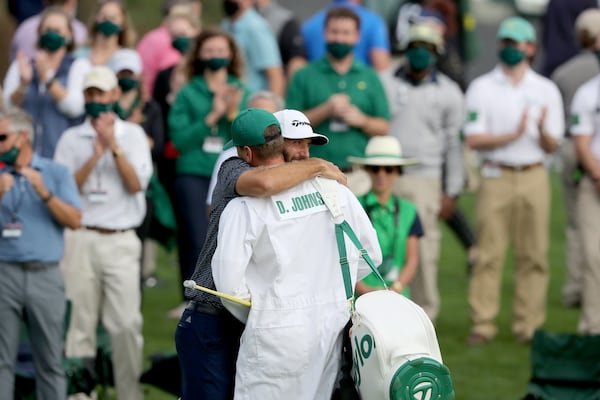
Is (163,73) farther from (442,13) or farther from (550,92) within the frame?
(442,13)

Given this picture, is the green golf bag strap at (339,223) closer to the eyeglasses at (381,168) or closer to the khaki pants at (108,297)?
the khaki pants at (108,297)

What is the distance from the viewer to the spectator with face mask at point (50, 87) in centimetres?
1158

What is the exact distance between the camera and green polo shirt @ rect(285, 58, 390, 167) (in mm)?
11969

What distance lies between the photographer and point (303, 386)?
7.12 meters

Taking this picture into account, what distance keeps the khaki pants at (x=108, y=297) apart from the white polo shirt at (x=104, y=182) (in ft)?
0.37

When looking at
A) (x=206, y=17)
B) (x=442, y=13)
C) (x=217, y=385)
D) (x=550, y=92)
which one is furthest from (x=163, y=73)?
(x=206, y=17)

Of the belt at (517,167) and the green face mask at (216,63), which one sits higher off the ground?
the green face mask at (216,63)

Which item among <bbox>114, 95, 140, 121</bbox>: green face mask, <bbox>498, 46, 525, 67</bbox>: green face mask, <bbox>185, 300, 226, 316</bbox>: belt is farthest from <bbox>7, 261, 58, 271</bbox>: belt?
<bbox>498, 46, 525, 67</bbox>: green face mask

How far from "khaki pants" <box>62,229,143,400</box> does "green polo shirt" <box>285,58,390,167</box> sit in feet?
7.74

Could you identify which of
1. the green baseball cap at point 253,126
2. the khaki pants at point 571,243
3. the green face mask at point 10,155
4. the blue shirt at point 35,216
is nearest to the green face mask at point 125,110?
the blue shirt at point 35,216

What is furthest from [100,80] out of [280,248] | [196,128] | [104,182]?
[280,248]

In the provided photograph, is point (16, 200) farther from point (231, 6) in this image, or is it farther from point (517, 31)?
point (517, 31)

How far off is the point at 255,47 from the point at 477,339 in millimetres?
3071

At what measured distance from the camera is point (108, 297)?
1020cm
